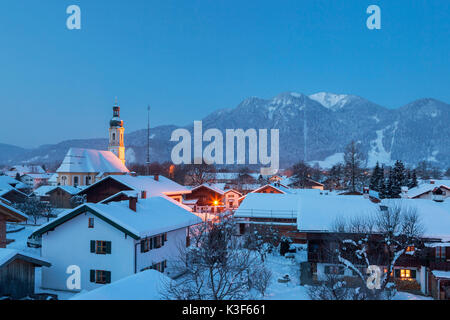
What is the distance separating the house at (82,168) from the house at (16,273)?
45951 millimetres

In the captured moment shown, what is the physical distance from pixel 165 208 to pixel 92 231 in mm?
5319

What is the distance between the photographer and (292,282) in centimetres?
1606

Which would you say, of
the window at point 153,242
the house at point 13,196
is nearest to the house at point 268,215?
the window at point 153,242

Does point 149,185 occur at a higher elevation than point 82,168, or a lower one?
lower

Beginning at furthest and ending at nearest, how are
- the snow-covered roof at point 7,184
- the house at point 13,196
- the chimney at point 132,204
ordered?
the snow-covered roof at point 7,184, the house at point 13,196, the chimney at point 132,204

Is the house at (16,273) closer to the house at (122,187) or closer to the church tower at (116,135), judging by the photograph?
the house at (122,187)

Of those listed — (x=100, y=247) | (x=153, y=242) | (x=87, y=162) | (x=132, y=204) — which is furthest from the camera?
(x=87, y=162)

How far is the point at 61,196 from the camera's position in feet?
144

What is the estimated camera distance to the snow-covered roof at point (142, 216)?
47.2 feet

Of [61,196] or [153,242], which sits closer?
[153,242]

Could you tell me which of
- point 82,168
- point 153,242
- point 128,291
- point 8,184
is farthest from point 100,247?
point 82,168

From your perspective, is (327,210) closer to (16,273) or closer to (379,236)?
(379,236)

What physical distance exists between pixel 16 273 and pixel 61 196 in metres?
36.1
